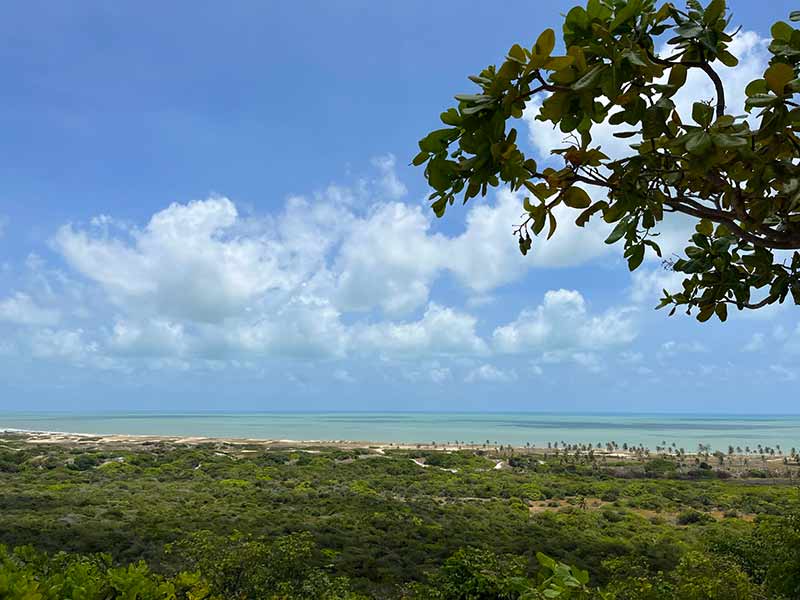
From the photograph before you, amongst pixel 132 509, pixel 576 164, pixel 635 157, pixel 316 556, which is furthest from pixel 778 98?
pixel 132 509

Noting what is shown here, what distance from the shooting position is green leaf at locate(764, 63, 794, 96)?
68.4 inches

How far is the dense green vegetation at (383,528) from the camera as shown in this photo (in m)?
7.67

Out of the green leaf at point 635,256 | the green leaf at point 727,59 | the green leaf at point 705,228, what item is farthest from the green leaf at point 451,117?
the green leaf at point 705,228

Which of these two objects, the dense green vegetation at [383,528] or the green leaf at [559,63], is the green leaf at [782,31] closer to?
the green leaf at [559,63]

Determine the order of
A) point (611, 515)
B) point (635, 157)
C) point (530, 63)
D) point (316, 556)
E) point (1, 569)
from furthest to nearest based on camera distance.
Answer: point (611, 515), point (316, 556), point (1, 569), point (635, 157), point (530, 63)

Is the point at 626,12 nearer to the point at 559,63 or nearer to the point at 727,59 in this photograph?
the point at 559,63

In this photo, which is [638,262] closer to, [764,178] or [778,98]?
[764,178]

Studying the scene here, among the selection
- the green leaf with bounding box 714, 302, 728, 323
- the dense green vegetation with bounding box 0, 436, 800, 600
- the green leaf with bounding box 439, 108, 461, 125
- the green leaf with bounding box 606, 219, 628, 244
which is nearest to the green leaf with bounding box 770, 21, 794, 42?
the green leaf with bounding box 606, 219, 628, 244

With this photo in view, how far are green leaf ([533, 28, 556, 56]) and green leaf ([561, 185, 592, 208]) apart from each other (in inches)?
29.2

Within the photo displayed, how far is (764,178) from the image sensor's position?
212 centimetres

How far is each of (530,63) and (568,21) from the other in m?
0.25

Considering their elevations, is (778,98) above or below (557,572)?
above

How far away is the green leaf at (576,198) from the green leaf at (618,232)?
0.16 metres

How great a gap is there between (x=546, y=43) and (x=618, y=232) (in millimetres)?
972
